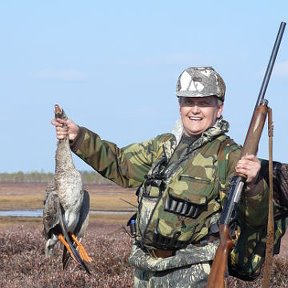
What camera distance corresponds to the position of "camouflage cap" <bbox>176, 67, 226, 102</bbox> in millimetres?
5641

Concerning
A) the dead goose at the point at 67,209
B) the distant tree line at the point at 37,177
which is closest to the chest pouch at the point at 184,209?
the dead goose at the point at 67,209

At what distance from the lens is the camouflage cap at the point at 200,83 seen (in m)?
5.64

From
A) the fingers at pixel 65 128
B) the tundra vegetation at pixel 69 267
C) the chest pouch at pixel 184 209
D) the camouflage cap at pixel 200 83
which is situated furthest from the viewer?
the tundra vegetation at pixel 69 267

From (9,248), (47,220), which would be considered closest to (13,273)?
(47,220)

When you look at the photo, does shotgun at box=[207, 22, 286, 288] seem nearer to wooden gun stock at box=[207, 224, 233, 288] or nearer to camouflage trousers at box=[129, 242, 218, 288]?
wooden gun stock at box=[207, 224, 233, 288]

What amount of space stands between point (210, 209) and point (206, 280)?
1.34 ft

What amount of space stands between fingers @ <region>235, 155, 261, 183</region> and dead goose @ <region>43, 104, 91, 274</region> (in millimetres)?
2852

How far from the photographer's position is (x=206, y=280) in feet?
18.2

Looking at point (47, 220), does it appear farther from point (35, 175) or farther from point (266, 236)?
point (35, 175)

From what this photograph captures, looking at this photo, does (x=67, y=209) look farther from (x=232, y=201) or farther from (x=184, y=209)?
(x=232, y=201)

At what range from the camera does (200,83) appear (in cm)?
565

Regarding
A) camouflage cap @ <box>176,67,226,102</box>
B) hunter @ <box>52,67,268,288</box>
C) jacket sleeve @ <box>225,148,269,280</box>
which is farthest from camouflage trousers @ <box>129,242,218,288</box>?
camouflage cap @ <box>176,67,226,102</box>

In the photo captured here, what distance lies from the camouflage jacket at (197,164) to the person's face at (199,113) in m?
0.05

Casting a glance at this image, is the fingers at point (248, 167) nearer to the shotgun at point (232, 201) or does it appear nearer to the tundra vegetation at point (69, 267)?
the shotgun at point (232, 201)
